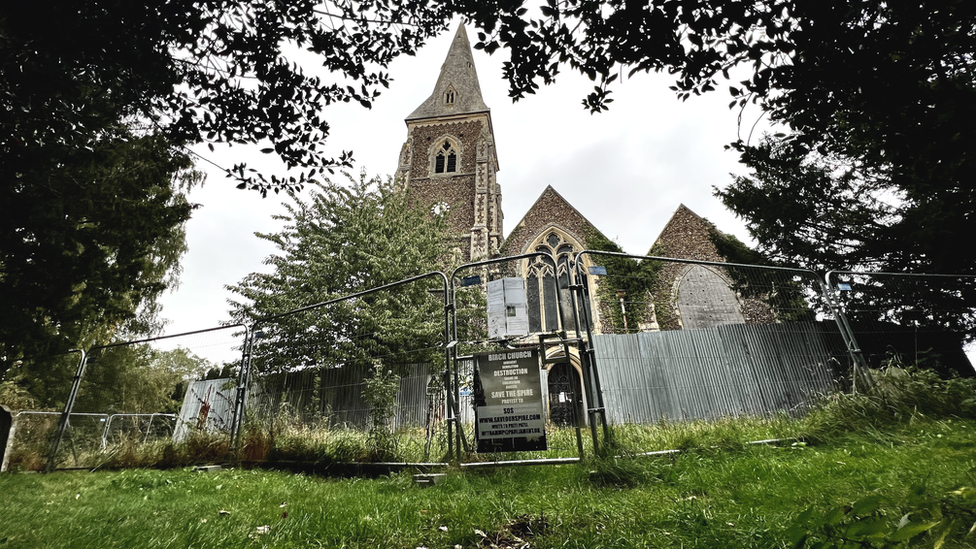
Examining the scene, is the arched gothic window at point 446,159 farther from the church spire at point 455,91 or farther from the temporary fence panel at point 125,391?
the temporary fence panel at point 125,391

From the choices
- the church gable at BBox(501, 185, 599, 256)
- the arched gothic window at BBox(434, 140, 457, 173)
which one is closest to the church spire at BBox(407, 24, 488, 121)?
the arched gothic window at BBox(434, 140, 457, 173)

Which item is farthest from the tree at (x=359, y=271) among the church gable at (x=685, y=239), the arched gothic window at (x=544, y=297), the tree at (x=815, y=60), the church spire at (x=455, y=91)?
the church spire at (x=455, y=91)

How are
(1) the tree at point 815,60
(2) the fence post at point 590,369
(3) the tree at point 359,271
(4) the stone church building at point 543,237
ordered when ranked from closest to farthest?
(1) the tree at point 815,60
(2) the fence post at point 590,369
(3) the tree at point 359,271
(4) the stone church building at point 543,237

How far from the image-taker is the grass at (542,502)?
249 cm

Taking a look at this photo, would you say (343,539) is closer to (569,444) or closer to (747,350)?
(569,444)

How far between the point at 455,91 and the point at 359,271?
20.5 meters

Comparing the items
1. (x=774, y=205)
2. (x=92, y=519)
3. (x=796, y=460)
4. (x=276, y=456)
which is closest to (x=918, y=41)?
(x=796, y=460)

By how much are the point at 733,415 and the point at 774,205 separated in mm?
7187

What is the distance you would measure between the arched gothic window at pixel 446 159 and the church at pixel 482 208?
60mm

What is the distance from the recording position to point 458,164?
80.4 feet

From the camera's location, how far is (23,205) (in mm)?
4199

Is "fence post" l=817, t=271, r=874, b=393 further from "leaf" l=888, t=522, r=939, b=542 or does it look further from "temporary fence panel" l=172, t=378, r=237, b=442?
"temporary fence panel" l=172, t=378, r=237, b=442

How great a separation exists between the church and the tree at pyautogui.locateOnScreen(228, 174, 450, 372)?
2018 mm

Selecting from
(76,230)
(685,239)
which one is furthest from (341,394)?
(685,239)
